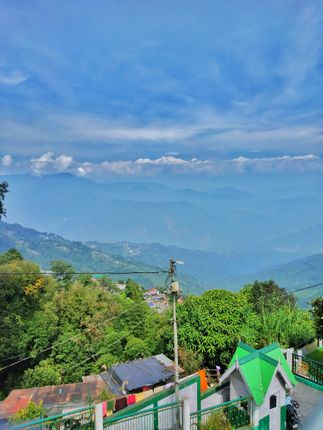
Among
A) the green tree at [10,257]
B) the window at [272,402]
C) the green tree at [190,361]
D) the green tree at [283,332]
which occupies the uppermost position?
the green tree at [10,257]

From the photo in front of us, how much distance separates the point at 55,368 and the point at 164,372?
962cm

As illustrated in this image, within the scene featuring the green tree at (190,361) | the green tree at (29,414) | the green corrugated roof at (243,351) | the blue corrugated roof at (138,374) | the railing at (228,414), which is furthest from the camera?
the green tree at (190,361)

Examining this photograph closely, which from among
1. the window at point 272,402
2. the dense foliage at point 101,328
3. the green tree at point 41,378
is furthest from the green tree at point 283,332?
the green tree at point 41,378

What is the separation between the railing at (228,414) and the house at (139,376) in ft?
24.0

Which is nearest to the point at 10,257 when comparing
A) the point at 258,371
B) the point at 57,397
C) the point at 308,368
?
the point at 57,397

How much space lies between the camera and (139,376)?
56.7ft

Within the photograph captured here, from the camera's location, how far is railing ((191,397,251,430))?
370 inches

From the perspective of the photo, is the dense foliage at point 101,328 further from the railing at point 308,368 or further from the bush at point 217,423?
the bush at point 217,423

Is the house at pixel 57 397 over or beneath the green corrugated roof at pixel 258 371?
beneath

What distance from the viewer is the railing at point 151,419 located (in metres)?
8.65

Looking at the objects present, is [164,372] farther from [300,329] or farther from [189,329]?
[300,329]

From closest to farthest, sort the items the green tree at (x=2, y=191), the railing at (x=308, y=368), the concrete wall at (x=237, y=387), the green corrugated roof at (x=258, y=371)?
1. the green corrugated roof at (x=258, y=371)
2. the concrete wall at (x=237, y=387)
3. the railing at (x=308, y=368)
4. the green tree at (x=2, y=191)

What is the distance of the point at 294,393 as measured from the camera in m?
12.6

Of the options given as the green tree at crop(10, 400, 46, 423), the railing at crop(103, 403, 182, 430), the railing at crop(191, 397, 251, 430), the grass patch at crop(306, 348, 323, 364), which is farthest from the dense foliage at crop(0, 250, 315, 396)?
the railing at crop(103, 403, 182, 430)
